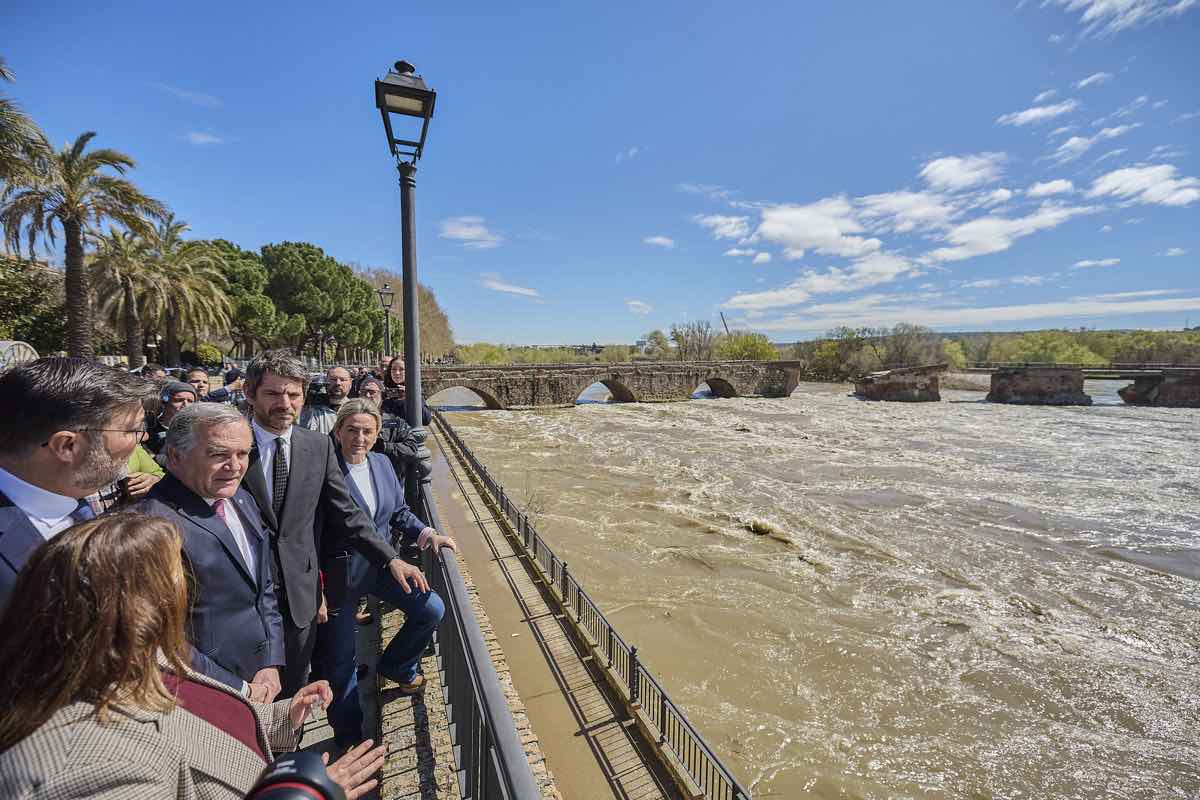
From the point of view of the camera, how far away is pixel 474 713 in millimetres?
2168

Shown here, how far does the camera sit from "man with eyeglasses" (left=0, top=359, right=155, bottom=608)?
1521 millimetres

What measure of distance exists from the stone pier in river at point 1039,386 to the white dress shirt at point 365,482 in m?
53.0

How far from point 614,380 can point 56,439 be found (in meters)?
35.7

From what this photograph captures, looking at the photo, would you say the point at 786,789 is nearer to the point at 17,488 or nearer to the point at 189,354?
the point at 17,488

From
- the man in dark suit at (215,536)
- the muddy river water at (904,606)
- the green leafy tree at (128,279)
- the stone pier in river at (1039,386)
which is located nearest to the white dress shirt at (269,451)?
the man in dark suit at (215,536)

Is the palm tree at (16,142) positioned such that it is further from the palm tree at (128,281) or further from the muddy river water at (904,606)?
the muddy river water at (904,606)

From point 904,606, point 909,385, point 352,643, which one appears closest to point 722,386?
point 909,385

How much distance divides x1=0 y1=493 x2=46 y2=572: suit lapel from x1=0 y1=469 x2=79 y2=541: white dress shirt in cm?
3

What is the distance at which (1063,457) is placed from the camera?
21.6 metres

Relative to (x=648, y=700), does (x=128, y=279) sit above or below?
above

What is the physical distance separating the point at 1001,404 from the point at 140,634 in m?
53.2

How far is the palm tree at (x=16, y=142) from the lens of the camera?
9.73 metres

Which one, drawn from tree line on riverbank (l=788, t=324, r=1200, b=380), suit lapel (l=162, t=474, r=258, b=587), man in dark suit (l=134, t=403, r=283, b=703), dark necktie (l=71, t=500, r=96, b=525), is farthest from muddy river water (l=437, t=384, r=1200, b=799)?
tree line on riverbank (l=788, t=324, r=1200, b=380)

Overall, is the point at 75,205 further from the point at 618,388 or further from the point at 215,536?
the point at 618,388
